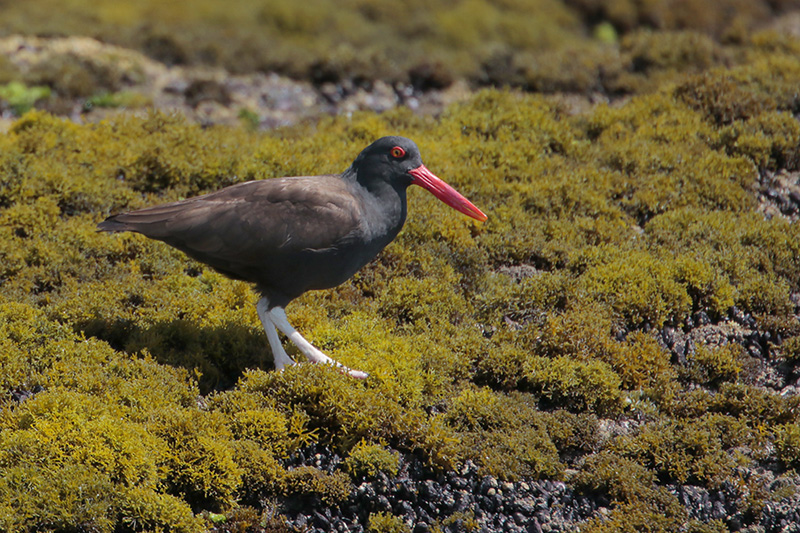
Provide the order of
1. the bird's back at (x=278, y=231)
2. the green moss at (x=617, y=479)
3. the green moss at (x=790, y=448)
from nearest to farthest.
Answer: the green moss at (x=617, y=479) < the green moss at (x=790, y=448) < the bird's back at (x=278, y=231)

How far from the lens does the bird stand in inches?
329

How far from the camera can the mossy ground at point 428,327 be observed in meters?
7.37

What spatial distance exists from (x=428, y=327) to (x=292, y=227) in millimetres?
2202

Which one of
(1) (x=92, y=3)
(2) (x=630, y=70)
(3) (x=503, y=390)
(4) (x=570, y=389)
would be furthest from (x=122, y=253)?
(1) (x=92, y=3)

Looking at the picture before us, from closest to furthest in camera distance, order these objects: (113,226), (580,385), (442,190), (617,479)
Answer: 1. (617,479)
2. (113,226)
3. (580,385)
4. (442,190)

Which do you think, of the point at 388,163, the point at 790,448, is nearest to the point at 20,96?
the point at 388,163

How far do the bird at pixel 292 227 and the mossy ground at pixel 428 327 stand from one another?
0.80m

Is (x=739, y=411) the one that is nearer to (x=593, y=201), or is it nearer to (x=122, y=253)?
(x=593, y=201)

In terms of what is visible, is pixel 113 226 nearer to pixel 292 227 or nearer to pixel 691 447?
pixel 292 227

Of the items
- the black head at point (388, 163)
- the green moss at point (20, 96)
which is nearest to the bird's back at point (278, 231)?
the black head at point (388, 163)

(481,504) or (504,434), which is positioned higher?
(504,434)

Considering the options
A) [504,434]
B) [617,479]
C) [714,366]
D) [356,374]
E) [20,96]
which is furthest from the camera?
[20,96]

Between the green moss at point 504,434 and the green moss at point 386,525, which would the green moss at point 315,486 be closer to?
the green moss at point 386,525

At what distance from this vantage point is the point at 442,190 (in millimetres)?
9180
